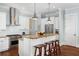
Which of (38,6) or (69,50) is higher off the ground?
(38,6)

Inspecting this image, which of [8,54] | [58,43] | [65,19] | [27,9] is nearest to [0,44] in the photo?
[8,54]

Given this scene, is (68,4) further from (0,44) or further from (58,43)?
(0,44)

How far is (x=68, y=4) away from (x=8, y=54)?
1.80 m

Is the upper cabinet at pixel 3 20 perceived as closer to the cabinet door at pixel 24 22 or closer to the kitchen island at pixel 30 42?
the cabinet door at pixel 24 22

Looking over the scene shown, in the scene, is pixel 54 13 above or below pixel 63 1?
below

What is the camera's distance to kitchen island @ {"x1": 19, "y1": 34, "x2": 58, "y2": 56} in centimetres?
238

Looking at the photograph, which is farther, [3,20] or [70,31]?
[70,31]

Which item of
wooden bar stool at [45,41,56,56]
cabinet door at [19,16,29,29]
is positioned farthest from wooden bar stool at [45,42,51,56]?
cabinet door at [19,16,29,29]

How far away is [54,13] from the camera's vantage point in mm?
2328

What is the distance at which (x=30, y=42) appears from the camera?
8.63 ft

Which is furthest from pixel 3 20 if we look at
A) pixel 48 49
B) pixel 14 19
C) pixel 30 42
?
pixel 48 49

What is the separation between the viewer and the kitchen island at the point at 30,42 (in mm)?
2385

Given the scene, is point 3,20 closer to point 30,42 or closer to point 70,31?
point 30,42

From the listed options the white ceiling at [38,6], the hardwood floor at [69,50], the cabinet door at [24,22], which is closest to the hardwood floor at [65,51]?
the hardwood floor at [69,50]
